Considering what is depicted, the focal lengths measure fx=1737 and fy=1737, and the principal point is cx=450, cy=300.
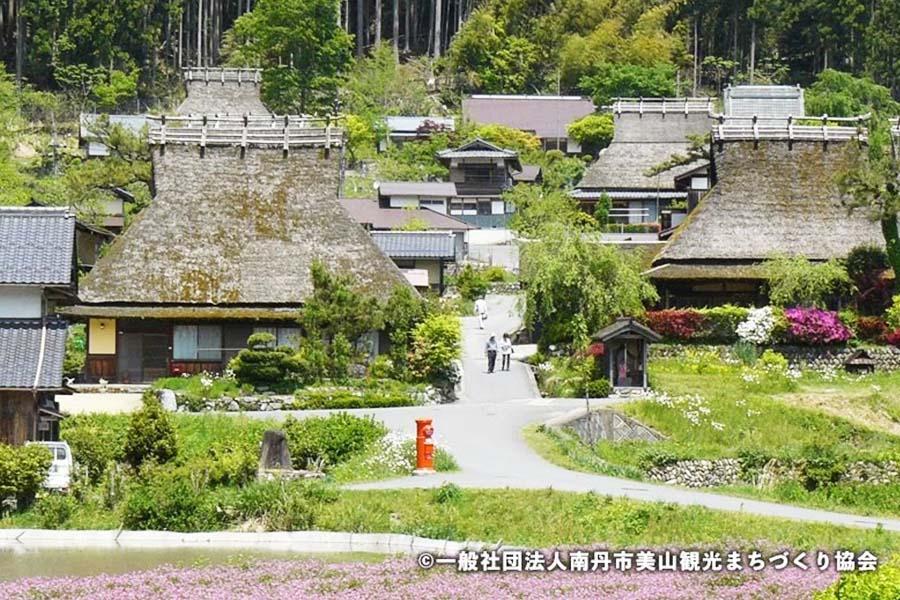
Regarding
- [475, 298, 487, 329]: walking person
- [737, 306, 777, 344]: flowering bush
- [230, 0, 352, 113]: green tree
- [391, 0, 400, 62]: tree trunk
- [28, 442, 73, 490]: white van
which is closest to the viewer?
[28, 442, 73, 490]: white van

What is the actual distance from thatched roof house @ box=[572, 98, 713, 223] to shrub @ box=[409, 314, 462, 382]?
30.7 metres

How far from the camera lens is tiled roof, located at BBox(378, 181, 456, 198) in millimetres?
71000

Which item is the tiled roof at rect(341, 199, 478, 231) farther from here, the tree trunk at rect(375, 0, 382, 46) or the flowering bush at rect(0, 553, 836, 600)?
the flowering bush at rect(0, 553, 836, 600)

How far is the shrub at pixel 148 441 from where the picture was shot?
28.4 metres

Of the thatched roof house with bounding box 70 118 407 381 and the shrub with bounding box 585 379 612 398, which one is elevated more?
the thatched roof house with bounding box 70 118 407 381

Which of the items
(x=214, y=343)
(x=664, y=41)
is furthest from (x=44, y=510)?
(x=664, y=41)

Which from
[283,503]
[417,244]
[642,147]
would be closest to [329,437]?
[283,503]

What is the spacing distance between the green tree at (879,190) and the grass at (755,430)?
186 inches

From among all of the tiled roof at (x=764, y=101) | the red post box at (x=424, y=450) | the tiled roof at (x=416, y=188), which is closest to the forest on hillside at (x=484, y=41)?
the tiled roof at (x=416, y=188)

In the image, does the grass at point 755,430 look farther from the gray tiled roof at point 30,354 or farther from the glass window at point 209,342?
the glass window at point 209,342

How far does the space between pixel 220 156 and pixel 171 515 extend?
23777mm

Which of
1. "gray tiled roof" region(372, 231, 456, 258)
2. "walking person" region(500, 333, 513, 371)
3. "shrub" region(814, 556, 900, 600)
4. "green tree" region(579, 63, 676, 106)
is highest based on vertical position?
"green tree" region(579, 63, 676, 106)

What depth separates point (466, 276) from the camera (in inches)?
2240

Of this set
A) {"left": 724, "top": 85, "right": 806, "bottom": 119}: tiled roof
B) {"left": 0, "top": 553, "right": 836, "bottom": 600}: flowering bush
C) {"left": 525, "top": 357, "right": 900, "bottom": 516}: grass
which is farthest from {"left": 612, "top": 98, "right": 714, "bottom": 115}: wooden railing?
{"left": 0, "top": 553, "right": 836, "bottom": 600}: flowering bush
